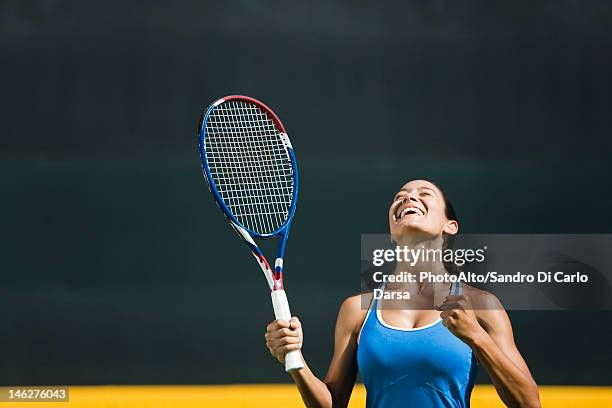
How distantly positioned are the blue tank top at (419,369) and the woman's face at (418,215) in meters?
0.23

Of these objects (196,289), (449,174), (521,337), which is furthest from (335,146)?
(521,337)

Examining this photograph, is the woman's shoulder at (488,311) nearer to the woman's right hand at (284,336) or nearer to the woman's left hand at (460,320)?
the woman's left hand at (460,320)

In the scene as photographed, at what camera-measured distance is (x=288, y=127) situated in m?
4.09

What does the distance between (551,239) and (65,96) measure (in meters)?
2.02

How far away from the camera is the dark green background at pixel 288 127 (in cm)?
403

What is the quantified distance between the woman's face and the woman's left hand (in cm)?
33

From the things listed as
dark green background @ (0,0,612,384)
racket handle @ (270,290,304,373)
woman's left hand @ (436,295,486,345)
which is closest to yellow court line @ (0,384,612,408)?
dark green background @ (0,0,612,384)

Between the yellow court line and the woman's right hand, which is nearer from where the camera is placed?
the woman's right hand

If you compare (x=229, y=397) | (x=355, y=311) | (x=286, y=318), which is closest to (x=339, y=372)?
(x=355, y=311)

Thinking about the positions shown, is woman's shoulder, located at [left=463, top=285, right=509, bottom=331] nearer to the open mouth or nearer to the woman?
the woman

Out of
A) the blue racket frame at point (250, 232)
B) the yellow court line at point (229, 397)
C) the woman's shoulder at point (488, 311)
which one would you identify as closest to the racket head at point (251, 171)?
the blue racket frame at point (250, 232)

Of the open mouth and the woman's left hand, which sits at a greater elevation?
the open mouth

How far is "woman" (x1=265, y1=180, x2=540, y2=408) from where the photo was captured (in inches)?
82.9

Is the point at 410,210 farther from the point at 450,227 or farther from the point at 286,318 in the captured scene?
the point at 286,318
